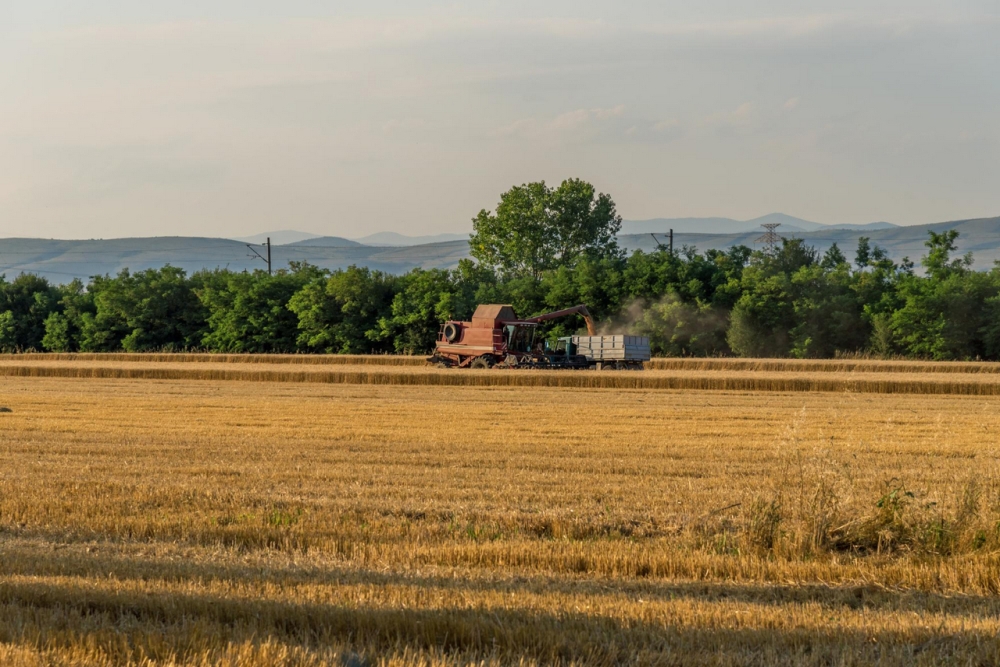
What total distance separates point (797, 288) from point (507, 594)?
143ft

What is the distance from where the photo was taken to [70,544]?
845 centimetres

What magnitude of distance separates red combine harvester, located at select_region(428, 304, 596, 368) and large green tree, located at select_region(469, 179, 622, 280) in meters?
28.5

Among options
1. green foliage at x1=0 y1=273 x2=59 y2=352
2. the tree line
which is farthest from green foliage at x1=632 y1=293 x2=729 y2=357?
green foliage at x1=0 y1=273 x2=59 y2=352

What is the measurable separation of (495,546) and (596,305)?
43053 millimetres

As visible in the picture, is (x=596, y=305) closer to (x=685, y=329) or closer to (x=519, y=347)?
(x=685, y=329)

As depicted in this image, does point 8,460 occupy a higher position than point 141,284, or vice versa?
point 141,284

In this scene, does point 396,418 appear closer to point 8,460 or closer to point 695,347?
point 8,460

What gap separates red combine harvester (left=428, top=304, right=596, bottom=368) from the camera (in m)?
38.6

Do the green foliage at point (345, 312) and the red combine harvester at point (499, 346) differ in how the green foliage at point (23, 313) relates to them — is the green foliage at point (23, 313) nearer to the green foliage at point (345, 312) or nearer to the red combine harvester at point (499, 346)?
the green foliage at point (345, 312)

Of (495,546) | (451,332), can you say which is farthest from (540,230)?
(495,546)

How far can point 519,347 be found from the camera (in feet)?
130

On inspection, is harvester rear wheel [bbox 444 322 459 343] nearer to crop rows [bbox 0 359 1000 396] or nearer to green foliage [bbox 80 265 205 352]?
crop rows [bbox 0 359 1000 396]

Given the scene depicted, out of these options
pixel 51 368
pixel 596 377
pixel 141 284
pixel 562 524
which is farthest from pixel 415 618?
pixel 141 284

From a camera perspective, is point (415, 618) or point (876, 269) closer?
point (415, 618)
